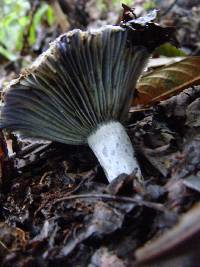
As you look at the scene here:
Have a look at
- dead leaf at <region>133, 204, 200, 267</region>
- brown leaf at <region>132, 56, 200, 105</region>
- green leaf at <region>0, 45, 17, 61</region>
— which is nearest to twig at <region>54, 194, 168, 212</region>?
dead leaf at <region>133, 204, 200, 267</region>

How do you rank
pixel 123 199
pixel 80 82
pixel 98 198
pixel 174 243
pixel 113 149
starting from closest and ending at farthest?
1. pixel 174 243
2. pixel 123 199
3. pixel 98 198
4. pixel 80 82
5. pixel 113 149

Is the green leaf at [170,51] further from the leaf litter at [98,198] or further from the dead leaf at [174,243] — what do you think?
the dead leaf at [174,243]

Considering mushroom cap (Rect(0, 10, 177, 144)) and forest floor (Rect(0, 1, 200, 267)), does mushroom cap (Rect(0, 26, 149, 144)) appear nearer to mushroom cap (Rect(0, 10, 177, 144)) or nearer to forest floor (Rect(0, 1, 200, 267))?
mushroom cap (Rect(0, 10, 177, 144))

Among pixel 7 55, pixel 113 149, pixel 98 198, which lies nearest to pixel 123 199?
pixel 98 198

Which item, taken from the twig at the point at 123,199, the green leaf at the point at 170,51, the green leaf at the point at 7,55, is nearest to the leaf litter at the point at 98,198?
the twig at the point at 123,199

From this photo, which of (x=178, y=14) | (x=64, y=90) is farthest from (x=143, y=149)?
(x=178, y=14)

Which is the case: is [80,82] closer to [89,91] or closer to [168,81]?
[89,91]

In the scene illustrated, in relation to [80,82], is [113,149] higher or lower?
lower
